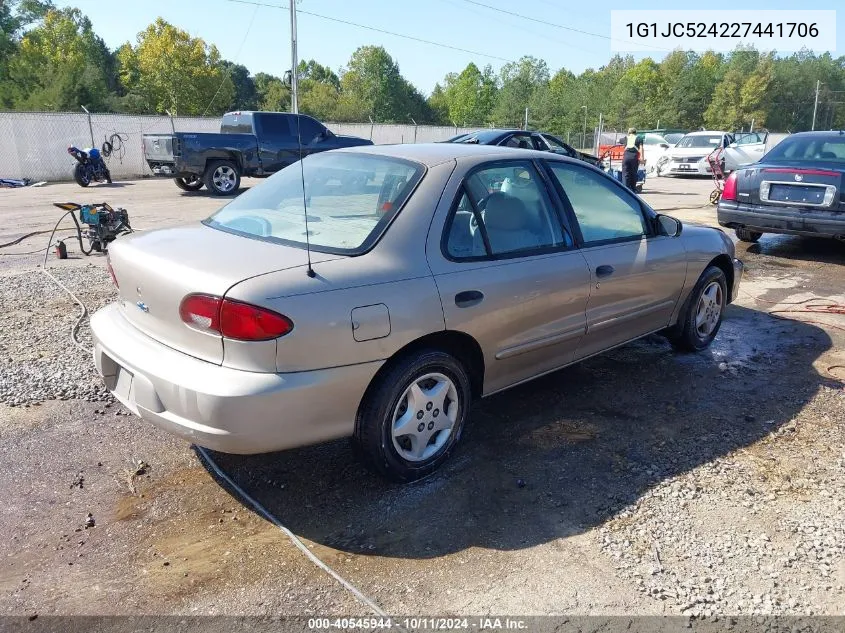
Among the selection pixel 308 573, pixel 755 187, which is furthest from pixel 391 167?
pixel 755 187

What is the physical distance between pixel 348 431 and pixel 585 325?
1.70 metres

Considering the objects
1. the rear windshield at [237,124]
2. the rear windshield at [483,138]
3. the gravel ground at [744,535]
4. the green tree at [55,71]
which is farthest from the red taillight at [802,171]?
the green tree at [55,71]

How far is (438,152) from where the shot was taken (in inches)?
145

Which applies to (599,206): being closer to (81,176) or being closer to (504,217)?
(504,217)

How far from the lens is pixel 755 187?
8.84 m

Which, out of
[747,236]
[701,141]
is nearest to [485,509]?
[747,236]

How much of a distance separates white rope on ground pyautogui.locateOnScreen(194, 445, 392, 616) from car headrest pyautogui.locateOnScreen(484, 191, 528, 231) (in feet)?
5.77

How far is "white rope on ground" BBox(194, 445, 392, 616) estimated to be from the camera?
2.47 metres

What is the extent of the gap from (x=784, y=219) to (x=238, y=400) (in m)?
8.04

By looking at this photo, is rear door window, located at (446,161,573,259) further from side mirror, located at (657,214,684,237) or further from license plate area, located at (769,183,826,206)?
license plate area, located at (769,183,826,206)

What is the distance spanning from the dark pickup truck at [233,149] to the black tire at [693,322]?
11.3 meters

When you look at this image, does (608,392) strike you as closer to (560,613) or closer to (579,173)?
(579,173)

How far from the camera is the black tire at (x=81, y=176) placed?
17875 millimetres

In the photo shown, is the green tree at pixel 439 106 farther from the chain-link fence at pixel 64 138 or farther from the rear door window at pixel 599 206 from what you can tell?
the rear door window at pixel 599 206
